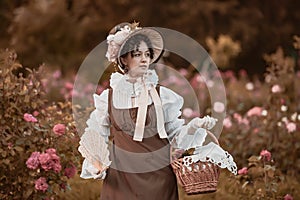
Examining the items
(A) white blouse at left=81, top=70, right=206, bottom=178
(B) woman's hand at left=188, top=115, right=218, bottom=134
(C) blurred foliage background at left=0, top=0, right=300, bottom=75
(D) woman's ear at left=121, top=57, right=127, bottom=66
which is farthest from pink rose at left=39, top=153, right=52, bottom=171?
(C) blurred foliage background at left=0, top=0, right=300, bottom=75

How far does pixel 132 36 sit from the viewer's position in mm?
4020

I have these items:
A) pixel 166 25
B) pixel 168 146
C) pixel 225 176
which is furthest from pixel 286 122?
pixel 166 25

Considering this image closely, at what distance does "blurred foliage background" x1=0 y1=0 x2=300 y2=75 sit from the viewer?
47.4 ft

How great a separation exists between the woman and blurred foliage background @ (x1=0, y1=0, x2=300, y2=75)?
10.0 m

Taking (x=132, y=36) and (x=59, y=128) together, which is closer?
(x=132, y=36)

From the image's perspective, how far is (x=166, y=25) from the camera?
16.6 metres

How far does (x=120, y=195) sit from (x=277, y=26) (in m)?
13.6

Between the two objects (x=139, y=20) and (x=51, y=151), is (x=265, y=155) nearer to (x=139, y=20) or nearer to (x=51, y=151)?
(x=51, y=151)

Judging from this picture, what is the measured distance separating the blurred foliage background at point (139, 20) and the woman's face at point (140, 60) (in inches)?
394

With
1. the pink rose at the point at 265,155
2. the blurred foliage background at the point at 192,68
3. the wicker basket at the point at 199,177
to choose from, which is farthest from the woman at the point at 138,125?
the pink rose at the point at 265,155

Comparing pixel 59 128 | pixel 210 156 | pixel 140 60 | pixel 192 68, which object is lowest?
pixel 210 156

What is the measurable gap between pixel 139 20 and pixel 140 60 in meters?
12.0

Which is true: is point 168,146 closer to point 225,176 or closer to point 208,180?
point 208,180

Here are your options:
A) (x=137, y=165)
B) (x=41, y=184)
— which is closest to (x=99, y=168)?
(x=137, y=165)
